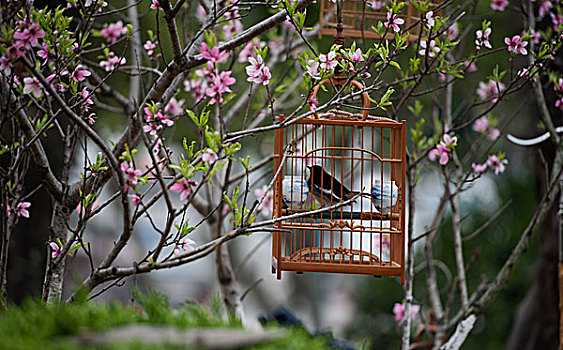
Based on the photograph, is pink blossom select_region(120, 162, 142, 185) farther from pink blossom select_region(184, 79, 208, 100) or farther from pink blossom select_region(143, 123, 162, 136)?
pink blossom select_region(184, 79, 208, 100)

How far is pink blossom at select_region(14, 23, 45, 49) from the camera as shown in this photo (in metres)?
1.44

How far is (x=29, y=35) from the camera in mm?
1449

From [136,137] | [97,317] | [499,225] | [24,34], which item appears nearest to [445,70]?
[136,137]

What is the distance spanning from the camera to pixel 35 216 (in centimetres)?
293

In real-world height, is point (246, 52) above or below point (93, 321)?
above

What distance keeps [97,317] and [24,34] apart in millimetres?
817

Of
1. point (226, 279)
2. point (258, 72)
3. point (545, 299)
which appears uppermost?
point (258, 72)

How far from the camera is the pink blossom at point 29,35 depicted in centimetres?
144

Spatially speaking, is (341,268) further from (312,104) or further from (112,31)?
(112,31)

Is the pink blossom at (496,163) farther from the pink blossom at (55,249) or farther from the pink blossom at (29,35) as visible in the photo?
the pink blossom at (29,35)

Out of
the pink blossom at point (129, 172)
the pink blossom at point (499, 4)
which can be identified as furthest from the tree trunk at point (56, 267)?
the pink blossom at point (499, 4)

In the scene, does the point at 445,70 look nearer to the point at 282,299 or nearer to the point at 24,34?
the point at 24,34

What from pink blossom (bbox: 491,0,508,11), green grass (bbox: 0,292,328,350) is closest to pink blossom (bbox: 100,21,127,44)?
green grass (bbox: 0,292,328,350)

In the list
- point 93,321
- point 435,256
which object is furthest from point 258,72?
point 435,256
